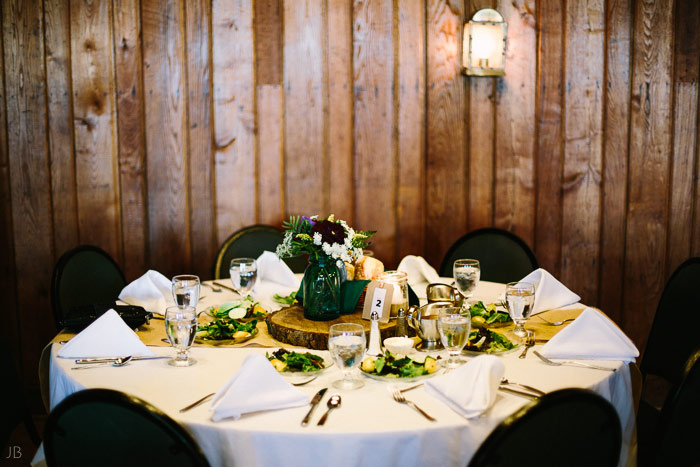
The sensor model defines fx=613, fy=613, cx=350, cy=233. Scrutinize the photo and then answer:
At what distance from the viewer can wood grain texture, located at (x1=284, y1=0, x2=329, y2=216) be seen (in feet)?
10.1

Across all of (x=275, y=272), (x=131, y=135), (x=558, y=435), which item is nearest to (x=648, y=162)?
(x=275, y=272)

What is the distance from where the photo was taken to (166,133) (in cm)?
309

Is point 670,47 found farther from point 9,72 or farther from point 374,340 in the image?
point 9,72

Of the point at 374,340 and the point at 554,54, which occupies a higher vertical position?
the point at 554,54

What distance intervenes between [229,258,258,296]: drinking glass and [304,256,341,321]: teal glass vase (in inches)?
11.6

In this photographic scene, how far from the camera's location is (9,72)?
9.80 ft

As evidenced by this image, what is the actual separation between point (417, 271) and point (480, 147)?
0.98 meters

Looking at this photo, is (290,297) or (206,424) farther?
(290,297)

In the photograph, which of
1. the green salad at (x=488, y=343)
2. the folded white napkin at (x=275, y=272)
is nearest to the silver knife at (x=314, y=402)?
the green salad at (x=488, y=343)

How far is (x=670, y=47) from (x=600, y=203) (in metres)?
0.86

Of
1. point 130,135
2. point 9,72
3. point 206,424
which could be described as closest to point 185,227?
point 130,135

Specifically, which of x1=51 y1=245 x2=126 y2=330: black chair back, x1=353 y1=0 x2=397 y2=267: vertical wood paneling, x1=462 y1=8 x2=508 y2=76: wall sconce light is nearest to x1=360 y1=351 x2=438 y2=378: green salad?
x1=51 y1=245 x2=126 y2=330: black chair back

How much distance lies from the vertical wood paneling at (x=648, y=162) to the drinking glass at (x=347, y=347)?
2341mm

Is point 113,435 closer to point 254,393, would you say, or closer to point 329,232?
point 254,393
